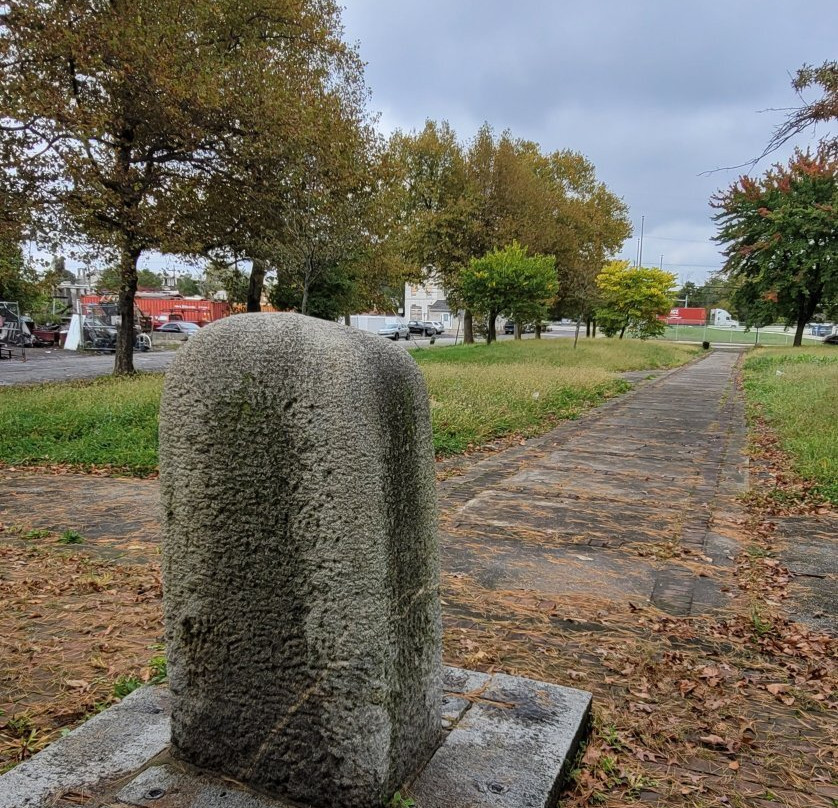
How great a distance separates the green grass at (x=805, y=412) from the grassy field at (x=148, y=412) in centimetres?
309

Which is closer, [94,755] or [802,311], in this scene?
[94,755]

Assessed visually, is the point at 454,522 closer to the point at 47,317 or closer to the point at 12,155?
the point at 12,155

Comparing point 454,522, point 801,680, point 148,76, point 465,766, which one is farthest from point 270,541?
point 148,76

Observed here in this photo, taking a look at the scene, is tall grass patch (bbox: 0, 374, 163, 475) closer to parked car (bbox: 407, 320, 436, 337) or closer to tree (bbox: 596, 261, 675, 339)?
tree (bbox: 596, 261, 675, 339)

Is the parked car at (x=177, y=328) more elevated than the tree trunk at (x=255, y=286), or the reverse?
the tree trunk at (x=255, y=286)

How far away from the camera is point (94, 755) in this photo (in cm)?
191

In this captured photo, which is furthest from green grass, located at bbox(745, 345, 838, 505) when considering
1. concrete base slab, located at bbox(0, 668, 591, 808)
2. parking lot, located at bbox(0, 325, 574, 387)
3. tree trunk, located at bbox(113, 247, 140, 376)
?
tree trunk, located at bbox(113, 247, 140, 376)

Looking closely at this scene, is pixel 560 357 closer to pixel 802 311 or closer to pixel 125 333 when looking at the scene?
pixel 125 333

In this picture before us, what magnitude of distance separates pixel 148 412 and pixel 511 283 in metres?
18.3

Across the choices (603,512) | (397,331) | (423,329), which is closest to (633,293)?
(397,331)

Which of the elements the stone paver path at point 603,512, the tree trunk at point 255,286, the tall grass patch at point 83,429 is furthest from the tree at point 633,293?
the tall grass patch at point 83,429

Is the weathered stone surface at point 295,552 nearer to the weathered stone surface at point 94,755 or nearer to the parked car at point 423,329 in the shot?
the weathered stone surface at point 94,755

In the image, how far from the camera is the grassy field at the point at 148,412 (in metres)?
7.79

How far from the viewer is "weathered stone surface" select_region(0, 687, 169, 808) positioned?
1.75m
